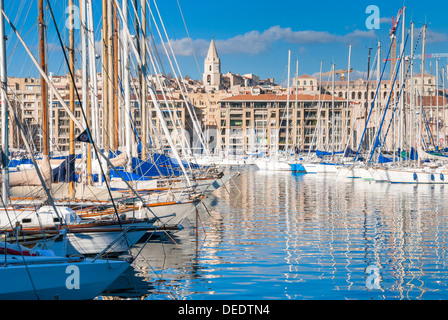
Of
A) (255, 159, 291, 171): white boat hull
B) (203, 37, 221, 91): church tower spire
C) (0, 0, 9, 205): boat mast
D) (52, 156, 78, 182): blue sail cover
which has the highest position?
(203, 37, 221, 91): church tower spire

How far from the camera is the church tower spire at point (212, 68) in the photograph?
178 m

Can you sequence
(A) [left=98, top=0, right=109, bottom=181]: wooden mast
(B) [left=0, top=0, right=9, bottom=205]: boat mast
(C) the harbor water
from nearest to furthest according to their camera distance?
(C) the harbor water
(B) [left=0, top=0, right=9, bottom=205]: boat mast
(A) [left=98, top=0, right=109, bottom=181]: wooden mast

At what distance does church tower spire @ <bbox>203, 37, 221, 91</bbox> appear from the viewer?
17750 centimetres

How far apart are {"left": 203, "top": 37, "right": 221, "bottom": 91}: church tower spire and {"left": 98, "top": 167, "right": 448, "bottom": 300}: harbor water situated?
5820 inches

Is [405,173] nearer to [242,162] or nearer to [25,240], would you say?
[25,240]

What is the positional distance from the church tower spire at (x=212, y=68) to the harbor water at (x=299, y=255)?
147840 millimetres

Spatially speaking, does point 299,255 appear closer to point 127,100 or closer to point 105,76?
point 127,100

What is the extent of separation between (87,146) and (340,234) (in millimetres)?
9638

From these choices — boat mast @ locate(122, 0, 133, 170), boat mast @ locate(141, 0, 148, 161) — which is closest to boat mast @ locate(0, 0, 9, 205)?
boat mast @ locate(122, 0, 133, 170)

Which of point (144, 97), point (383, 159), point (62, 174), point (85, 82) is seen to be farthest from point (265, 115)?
point (62, 174)

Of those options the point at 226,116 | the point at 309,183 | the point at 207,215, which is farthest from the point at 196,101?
the point at 207,215

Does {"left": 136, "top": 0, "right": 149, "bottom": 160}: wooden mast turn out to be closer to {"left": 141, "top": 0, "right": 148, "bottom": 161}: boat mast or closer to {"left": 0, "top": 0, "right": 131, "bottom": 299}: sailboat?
{"left": 141, "top": 0, "right": 148, "bottom": 161}: boat mast

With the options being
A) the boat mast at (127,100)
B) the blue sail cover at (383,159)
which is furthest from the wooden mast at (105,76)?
the blue sail cover at (383,159)

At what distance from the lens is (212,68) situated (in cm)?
18088
